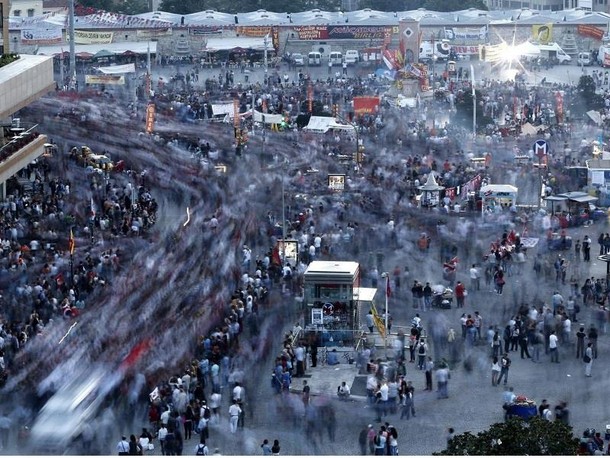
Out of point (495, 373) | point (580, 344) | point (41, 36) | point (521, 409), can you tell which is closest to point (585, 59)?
point (41, 36)

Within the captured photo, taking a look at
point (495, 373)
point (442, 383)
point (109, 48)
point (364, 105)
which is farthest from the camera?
point (109, 48)

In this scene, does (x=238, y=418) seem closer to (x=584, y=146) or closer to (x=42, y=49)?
Result: (x=584, y=146)

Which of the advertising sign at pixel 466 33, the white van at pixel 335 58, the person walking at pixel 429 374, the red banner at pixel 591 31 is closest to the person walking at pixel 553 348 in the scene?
the person walking at pixel 429 374

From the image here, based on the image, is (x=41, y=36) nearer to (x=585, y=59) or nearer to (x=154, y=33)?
(x=154, y=33)

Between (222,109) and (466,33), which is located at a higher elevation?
(222,109)

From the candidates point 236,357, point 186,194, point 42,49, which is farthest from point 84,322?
point 42,49

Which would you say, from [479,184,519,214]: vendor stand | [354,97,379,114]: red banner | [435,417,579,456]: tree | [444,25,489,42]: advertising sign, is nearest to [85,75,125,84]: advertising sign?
[354,97,379,114]: red banner

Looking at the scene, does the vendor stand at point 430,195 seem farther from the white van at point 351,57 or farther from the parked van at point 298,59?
the parked van at point 298,59

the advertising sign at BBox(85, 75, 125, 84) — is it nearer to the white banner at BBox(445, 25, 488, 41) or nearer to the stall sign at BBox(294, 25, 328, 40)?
the stall sign at BBox(294, 25, 328, 40)
